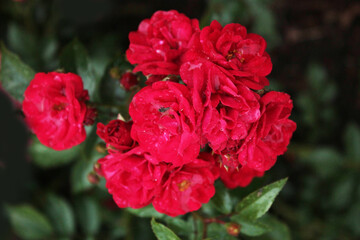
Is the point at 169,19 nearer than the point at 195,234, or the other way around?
the point at 169,19

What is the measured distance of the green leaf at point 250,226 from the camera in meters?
1.04

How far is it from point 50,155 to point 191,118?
981 millimetres

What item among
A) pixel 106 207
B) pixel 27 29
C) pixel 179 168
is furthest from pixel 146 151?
pixel 27 29

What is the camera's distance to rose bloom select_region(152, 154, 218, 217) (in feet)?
3.02

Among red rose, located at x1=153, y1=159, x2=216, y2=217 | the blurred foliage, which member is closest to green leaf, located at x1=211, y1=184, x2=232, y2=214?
the blurred foliage

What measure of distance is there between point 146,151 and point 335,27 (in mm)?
2046

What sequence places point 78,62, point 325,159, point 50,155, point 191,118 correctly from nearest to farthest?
point 191,118 < point 78,62 < point 50,155 < point 325,159

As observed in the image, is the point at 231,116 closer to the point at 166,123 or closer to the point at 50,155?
the point at 166,123

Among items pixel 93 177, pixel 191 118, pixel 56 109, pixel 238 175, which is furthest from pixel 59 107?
pixel 238 175

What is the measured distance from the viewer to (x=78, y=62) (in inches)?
48.0

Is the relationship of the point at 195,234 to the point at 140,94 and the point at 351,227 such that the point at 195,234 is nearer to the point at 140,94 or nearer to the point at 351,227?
the point at 140,94

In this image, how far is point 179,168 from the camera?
2.90 feet

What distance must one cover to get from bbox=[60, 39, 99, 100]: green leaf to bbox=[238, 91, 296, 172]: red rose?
0.64 m

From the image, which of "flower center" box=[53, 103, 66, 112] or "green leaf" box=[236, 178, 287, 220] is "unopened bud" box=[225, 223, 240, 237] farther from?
"flower center" box=[53, 103, 66, 112]
